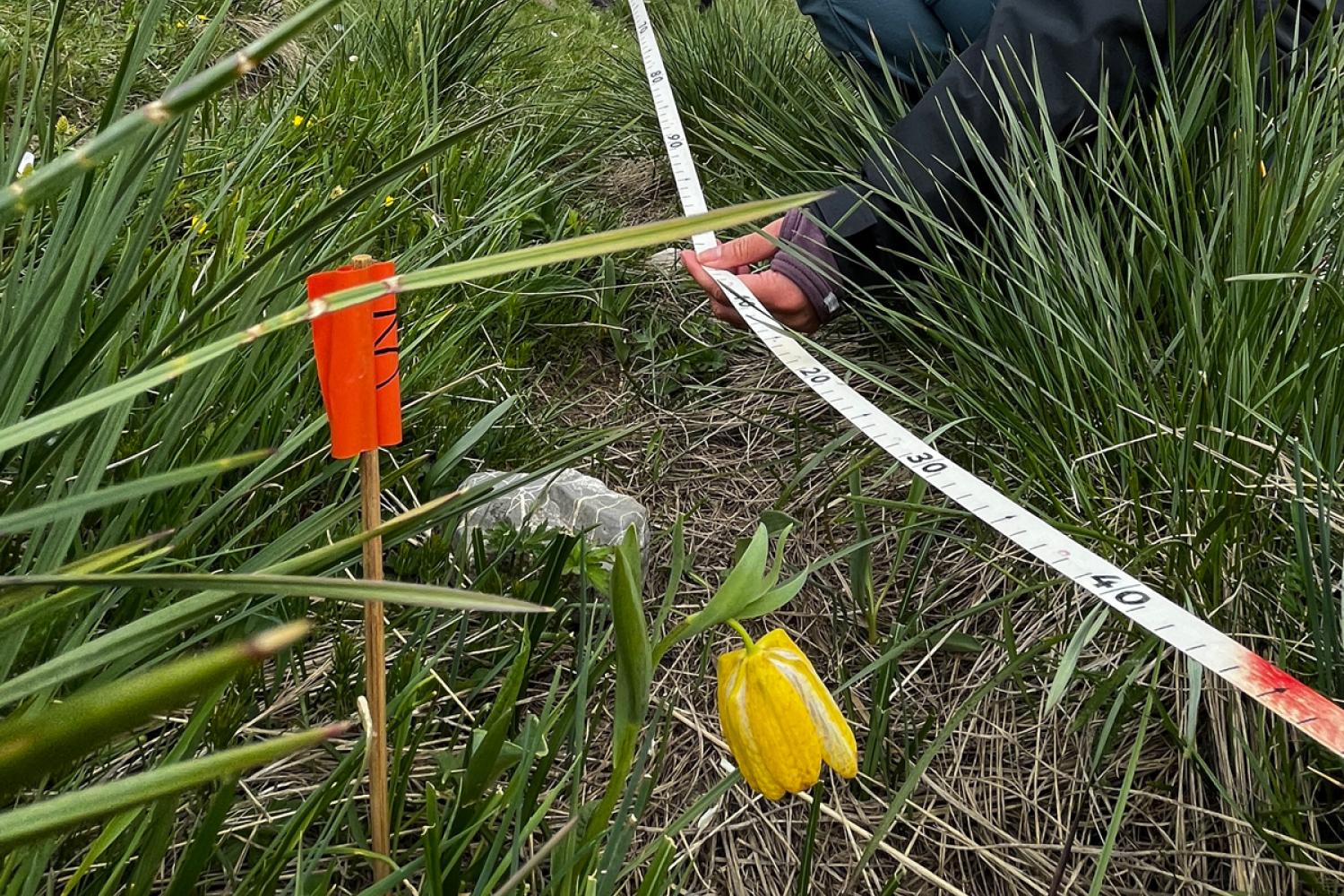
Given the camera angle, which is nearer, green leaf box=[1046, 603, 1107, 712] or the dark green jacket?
green leaf box=[1046, 603, 1107, 712]

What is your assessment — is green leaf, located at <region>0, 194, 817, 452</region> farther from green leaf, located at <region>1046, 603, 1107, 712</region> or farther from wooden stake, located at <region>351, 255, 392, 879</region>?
green leaf, located at <region>1046, 603, 1107, 712</region>

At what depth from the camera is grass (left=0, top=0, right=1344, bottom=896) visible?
62 cm

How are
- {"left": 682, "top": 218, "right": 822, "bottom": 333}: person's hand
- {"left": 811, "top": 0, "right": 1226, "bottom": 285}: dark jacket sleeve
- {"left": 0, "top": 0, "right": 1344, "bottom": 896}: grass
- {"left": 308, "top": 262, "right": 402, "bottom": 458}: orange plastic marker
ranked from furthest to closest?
{"left": 682, "top": 218, "right": 822, "bottom": 333}: person's hand → {"left": 811, "top": 0, "right": 1226, "bottom": 285}: dark jacket sleeve → {"left": 0, "top": 0, "right": 1344, "bottom": 896}: grass → {"left": 308, "top": 262, "right": 402, "bottom": 458}: orange plastic marker

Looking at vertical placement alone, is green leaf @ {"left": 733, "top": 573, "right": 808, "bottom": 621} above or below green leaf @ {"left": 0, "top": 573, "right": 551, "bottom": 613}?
below

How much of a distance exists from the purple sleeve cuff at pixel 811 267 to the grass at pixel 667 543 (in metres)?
0.13

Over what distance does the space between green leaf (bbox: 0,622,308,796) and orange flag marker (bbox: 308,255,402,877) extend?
0.81 feet

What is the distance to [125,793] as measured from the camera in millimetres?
283

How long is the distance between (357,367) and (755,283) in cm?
101

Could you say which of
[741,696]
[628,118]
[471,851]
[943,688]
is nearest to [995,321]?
[943,688]

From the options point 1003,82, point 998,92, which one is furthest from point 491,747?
point 1003,82

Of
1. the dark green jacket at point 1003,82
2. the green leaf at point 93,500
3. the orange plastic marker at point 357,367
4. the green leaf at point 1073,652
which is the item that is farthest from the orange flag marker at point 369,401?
the dark green jacket at point 1003,82

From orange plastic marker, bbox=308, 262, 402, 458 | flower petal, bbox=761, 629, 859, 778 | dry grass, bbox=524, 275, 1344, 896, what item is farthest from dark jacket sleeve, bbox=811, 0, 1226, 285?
orange plastic marker, bbox=308, 262, 402, 458

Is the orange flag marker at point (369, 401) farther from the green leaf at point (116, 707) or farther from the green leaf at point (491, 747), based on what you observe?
the green leaf at point (116, 707)

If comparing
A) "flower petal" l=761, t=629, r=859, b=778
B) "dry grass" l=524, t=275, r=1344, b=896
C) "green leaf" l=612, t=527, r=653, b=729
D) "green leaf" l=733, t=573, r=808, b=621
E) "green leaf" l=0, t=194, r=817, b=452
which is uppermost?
"green leaf" l=0, t=194, r=817, b=452
